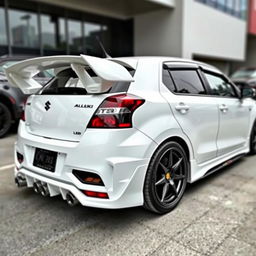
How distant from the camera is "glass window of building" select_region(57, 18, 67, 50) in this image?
11.0 meters

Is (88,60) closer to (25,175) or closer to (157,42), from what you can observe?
(25,175)

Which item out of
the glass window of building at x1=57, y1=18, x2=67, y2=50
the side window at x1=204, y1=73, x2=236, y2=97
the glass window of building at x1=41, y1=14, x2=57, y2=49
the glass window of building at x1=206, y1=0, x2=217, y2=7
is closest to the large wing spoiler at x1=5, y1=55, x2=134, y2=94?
the side window at x1=204, y1=73, x2=236, y2=97

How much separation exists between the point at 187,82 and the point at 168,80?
1.29 ft

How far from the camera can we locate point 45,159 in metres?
2.42

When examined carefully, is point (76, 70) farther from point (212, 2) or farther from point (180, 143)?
point (212, 2)

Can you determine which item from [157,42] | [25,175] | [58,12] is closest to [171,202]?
[25,175]

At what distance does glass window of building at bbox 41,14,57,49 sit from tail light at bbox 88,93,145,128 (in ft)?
30.9

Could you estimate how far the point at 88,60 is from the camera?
80.5 inches

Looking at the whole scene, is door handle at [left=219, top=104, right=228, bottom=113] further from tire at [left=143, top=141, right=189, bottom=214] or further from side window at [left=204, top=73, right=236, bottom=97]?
tire at [left=143, top=141, right=189, bottom=214]

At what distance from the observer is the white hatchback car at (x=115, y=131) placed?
214 cm

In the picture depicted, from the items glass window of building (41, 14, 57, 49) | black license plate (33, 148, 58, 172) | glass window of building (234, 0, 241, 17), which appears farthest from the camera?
glass window of building (234, 0, 241, 17)

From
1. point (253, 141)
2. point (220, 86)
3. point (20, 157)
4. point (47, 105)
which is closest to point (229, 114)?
point (220, 86)

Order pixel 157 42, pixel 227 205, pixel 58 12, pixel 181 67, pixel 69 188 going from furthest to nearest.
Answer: pixel 157 42
pixel 58 12
pixel 181 67
pixel 227 205
pixel 69 188

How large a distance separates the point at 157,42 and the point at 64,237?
12.4m
